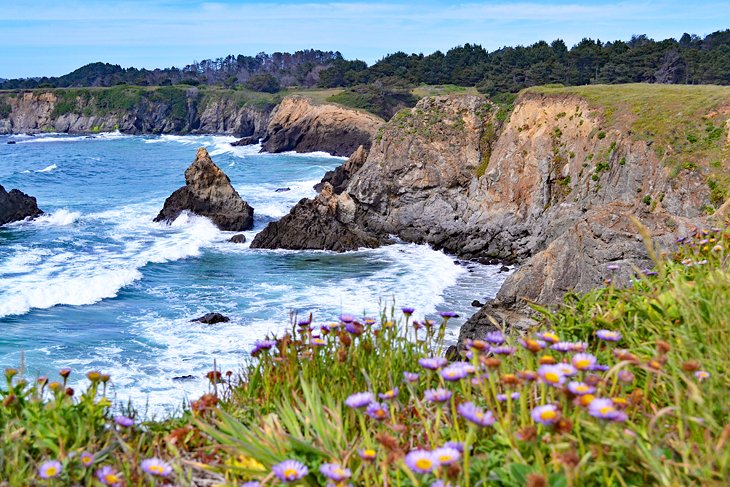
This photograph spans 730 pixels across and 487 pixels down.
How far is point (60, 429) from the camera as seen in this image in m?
3.21

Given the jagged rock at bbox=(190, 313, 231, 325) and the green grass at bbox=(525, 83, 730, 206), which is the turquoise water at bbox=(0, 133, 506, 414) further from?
the green grass at bbox=(525, 83, 730, 206)

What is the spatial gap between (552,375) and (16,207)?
44.5 meters

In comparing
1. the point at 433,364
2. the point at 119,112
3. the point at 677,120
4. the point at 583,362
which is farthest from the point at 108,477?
the point at 119,112

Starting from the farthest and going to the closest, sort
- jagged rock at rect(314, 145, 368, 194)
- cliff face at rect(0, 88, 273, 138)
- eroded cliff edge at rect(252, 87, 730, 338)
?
cliff face at rect(0, 88, 273, 138) < jagged rock at rect(314, 145, 368, 194) < eroded cliff edge at rect(252, 87, 730, 338)

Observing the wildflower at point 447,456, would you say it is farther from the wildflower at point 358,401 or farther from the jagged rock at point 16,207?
the jagged rock at point 16,207

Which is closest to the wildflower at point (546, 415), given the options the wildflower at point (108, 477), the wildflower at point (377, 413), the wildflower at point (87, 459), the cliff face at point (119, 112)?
the wildflower at point (377, 413)

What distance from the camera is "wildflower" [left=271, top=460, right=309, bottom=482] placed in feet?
8.12

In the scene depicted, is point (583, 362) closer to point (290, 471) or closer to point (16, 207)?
point (290, 471)

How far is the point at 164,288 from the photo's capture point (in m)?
25.9

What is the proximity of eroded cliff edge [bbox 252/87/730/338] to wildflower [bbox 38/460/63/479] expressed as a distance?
14019 millimetres

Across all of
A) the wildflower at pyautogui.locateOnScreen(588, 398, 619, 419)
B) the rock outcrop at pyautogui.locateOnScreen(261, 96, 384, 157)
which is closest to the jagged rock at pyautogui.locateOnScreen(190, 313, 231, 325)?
the wildflower at pyautogui.locateOnScreen(588, 398, 619, 419)

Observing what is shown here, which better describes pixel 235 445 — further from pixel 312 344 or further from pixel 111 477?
pixel 312 344

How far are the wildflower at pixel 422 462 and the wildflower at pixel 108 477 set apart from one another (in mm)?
1233

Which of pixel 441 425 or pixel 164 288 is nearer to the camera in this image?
pixel 441 425
